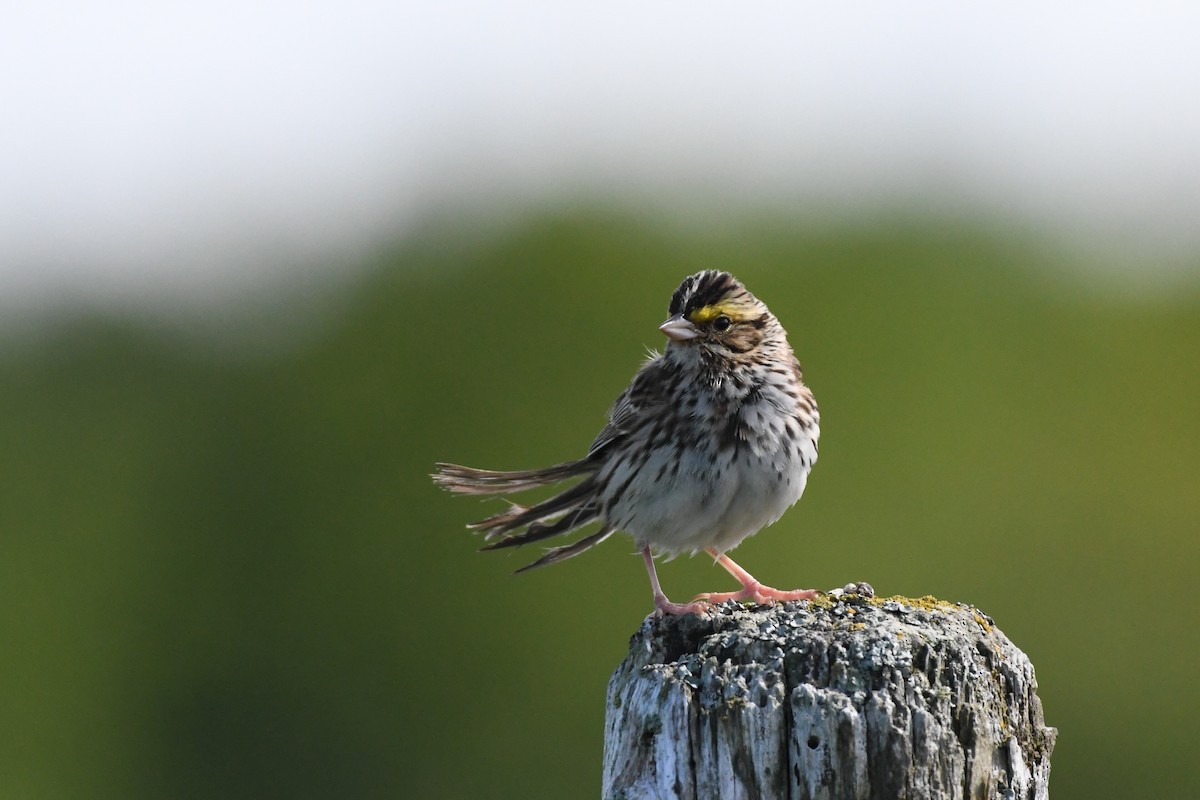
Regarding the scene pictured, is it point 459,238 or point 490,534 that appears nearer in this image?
point 490,534

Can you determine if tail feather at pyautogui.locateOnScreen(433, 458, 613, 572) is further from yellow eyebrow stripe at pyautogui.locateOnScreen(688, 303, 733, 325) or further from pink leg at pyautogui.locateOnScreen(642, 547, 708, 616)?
yellow eyebrow stripe at pyautogui.locateOnScreen(688, 303, 733, 325)

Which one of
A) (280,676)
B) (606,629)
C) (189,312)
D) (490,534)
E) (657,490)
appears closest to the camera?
(657,490)

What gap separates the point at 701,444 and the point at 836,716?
314 centimetres

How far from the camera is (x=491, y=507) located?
13.2 metres

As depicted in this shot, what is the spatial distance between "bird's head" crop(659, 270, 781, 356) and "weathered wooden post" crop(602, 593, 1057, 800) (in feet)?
9.29

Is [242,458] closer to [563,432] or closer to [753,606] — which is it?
[563,432]

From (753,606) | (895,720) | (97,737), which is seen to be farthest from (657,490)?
(97,737)

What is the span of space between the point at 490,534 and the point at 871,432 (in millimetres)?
6873

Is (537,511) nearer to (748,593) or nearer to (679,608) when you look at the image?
(748,593)

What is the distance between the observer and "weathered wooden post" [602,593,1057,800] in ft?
14.8

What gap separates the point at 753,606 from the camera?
224 inches

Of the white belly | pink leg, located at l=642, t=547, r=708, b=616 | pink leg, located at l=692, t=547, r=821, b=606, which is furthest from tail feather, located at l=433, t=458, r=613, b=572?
pink leg, located at l=692, t=547, r=821, b=606

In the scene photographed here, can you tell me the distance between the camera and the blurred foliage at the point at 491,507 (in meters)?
14.0

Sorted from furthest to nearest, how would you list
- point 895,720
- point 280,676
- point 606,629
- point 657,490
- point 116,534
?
point 116,534
point 280,676
point 606,629
point 657,490
point 895,720
